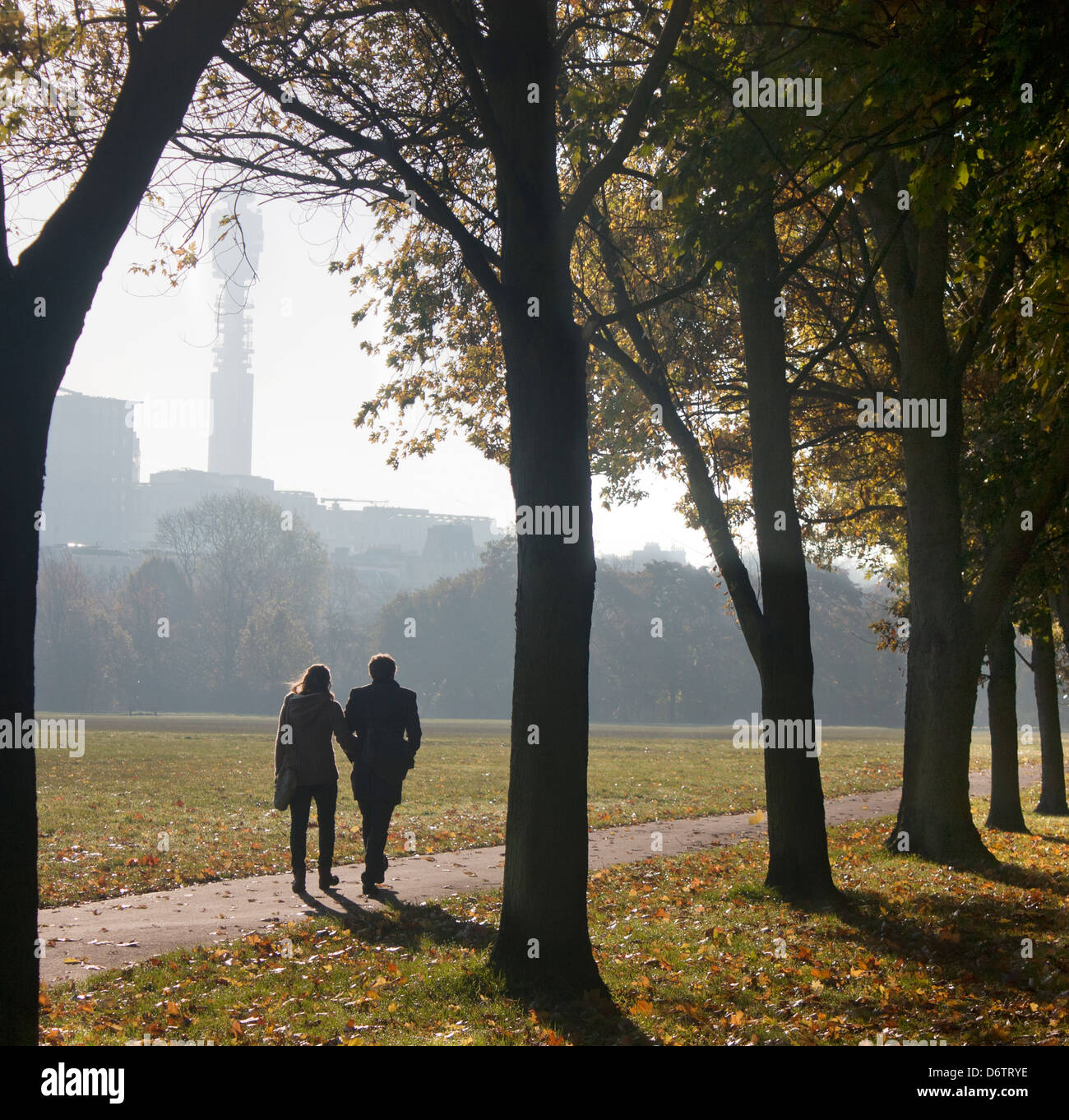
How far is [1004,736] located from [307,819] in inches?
463

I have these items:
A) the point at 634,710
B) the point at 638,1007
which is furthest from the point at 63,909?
the point at 634,710

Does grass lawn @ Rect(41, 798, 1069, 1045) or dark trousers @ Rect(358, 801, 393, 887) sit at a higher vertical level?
dark trousers @ Rect(358, 801, 393, 887)

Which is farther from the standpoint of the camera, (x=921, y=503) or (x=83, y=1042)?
(x=921, y=503)


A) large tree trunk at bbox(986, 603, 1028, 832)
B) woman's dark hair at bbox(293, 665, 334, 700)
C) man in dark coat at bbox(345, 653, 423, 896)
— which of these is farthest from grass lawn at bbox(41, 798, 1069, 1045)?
large tree trunk at bbox(986, 603, 1028, 832)

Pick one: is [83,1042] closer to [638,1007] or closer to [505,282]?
[638,1007]

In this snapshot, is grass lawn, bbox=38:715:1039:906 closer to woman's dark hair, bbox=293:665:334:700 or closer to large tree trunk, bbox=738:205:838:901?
woman's dark hair, bbox=293:665:334:700

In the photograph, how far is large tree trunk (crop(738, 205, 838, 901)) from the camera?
9.52m

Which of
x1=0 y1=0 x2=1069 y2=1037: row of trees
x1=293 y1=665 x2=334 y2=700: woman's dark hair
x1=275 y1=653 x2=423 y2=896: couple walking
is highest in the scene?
x1=0 y1=0 x2=1069 y2=1037: row of trees

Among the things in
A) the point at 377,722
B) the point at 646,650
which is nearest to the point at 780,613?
the point at 377,722

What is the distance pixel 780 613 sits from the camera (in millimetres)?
9719

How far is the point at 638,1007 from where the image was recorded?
233 inches

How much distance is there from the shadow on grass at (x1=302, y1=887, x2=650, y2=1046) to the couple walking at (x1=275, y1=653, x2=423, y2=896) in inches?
20.7
